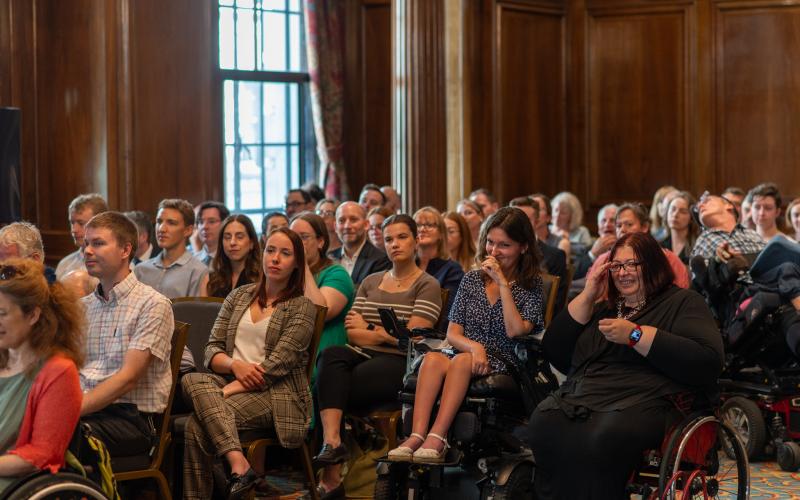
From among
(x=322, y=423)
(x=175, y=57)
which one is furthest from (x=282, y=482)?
(x=175, y=57)

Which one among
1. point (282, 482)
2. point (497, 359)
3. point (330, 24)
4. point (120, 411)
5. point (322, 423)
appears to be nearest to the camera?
point (120, 411)

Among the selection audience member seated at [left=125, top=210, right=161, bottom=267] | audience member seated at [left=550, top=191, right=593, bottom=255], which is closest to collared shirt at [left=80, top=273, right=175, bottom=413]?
audience member seated at [left=125, top=210, right=161, bottom=267]

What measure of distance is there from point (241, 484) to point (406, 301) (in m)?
1.22

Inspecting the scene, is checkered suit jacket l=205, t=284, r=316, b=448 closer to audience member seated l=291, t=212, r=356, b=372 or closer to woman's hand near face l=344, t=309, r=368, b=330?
audience member seated l=291, t=212, r=356, b=372

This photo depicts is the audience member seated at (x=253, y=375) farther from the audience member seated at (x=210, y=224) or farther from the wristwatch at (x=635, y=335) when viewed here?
the audience member seated at (x=210, y=224)

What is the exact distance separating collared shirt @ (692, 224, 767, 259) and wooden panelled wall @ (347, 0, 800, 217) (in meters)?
4.05

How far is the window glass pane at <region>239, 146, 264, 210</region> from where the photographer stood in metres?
9.95

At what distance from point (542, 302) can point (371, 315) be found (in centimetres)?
96

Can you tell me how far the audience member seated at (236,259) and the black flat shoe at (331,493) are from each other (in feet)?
3.32

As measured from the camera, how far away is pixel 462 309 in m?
4.41

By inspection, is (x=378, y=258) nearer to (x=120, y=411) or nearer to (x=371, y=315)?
(x=371, y=315)

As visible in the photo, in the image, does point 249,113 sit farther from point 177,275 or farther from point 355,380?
point 355,380

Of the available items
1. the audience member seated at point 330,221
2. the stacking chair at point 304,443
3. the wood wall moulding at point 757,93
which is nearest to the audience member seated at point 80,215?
the audience member seated at point 330,221

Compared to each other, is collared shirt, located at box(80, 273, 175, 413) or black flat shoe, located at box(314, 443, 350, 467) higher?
collared shirt, located at box(80, 273, 175, 413)
